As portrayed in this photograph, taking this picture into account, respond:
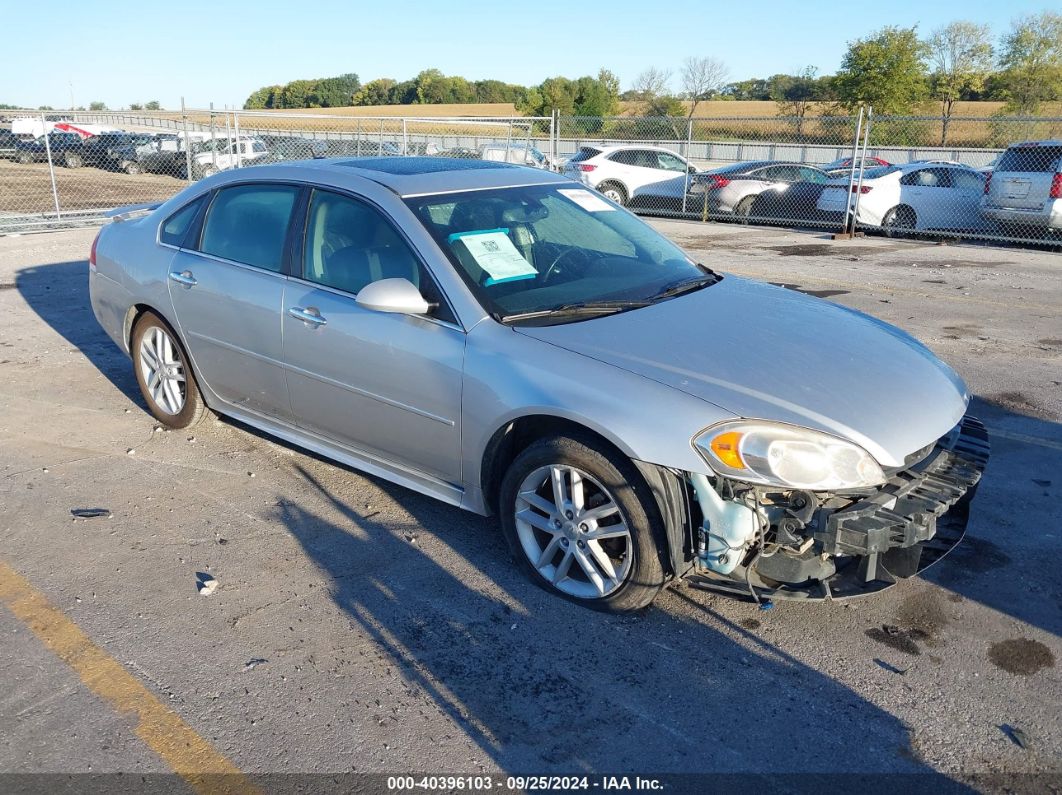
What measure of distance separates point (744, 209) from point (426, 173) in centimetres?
1452

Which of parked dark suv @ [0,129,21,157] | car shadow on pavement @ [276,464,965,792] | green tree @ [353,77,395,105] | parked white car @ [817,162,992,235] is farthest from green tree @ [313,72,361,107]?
car shadow on pavement @ [276,464,965,792]

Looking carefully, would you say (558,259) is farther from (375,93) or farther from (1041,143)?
(375,93)

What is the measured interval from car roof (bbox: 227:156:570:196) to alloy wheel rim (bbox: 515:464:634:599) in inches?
62.9

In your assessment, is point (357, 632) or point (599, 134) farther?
point (599, 134)

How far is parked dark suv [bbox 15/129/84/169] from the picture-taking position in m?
32.3

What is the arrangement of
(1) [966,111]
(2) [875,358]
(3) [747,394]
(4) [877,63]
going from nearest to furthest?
(3) [747,394] → (2) [875,358] → (4) [877,63] → (1) [966,111]

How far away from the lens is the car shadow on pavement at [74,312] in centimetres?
694

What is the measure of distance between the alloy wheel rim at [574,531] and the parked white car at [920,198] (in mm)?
13598

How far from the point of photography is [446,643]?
3371 mm

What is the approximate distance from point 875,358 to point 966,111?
54445mm

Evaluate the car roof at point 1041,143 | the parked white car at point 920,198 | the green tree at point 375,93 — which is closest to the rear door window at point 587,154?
the parked white car at point 920,198

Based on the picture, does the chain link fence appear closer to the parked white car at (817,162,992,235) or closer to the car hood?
the parked white car at (817,162,992,235)

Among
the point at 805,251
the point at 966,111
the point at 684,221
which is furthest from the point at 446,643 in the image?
the point at 966,111

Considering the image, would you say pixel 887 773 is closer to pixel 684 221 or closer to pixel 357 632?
pixel 357 632
